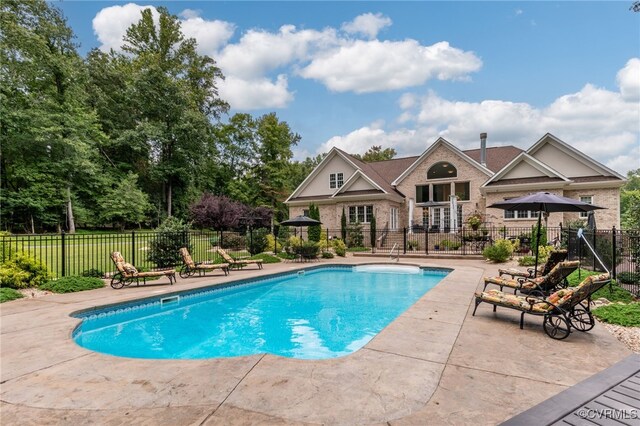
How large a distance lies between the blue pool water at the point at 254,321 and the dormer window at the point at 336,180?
16.4m

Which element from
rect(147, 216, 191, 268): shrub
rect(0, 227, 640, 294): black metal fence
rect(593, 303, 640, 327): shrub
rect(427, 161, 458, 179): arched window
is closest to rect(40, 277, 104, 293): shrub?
rect(0, 227, 640, 294): black metal fence

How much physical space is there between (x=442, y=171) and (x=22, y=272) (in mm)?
25215

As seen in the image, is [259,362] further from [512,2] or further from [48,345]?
[512,2]

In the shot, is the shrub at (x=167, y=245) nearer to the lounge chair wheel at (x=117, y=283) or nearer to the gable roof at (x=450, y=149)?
the lounge chair wheel at (x=117, y=283)

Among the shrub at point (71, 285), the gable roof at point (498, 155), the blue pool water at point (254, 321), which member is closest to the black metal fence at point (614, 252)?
the blue pool water at point (254, 321)

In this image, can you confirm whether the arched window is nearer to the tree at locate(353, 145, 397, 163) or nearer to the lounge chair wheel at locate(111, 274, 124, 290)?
the lounge chair wheel at locate(111, 274, 124, 290)

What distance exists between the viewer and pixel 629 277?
877cm

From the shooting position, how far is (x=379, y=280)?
42.9 ft

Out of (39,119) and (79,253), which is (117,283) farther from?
(39,119)

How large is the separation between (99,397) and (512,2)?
16765 millimetres

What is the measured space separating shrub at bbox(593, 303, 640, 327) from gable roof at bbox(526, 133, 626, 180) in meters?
18.6

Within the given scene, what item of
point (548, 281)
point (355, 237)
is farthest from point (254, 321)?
point (355, 237)

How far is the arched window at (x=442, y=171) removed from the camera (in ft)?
81.6

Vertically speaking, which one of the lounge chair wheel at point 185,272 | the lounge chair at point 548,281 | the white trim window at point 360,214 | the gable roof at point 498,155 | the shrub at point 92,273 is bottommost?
the lounge chair wheel at point 185,272
